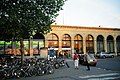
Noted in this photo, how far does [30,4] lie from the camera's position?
25.4m

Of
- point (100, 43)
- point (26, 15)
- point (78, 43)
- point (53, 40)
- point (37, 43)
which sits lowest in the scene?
point (37, 43)

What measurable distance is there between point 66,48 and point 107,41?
40.9 feet

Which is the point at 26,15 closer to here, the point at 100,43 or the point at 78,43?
the point at 78,43

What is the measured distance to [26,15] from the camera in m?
25.4

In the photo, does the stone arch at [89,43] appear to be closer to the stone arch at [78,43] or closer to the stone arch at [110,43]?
the stone arch at [78,43]

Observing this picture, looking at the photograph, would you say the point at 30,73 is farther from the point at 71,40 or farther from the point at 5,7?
the point at 71,40

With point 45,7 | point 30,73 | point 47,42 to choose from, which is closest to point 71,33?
point 47,42

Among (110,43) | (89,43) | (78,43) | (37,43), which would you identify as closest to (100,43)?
(110,43)

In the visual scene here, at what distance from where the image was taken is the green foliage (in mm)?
24234

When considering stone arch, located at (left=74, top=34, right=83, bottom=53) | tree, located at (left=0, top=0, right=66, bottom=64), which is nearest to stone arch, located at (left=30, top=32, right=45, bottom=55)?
stone arch, located at (left=74, top=34, right=83, bottom=53)

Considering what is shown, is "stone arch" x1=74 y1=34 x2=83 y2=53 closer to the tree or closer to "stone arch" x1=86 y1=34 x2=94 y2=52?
"stone arch" x1=86 y1=34 x2=94 y2=52

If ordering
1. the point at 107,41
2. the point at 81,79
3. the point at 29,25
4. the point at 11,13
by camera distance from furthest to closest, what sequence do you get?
the point at 107,41 → the point at 29,25 → the point at 11,13 → the point at 81,79

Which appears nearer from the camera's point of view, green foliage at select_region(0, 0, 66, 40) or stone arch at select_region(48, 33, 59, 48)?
green foliage at select_region(0, 0, 66, 40)

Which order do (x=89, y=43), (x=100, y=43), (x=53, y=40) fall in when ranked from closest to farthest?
(x=53, y=40), (x=89, y=43), (x=100, y=43)
